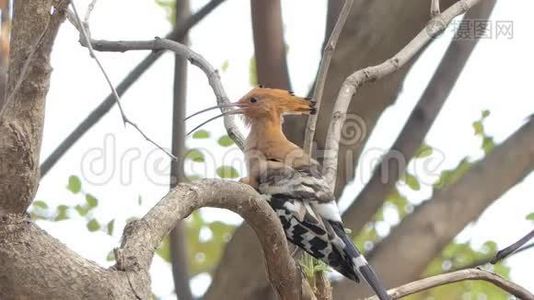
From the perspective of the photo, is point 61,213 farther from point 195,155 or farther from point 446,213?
point 446,213

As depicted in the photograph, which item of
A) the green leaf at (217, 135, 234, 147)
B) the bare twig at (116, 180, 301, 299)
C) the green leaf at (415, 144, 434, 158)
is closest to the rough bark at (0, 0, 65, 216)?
the bare twig at (116, 180, 301, 299)

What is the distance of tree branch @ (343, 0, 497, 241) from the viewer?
13.1 feet

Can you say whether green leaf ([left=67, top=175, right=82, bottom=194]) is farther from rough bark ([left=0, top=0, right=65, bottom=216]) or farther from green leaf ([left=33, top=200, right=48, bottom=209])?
rough bark ([left=0, top=0, right=65, bottom=216])

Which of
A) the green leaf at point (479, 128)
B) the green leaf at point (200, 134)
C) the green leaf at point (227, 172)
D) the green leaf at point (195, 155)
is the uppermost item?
the green leaf at point (479, 128)

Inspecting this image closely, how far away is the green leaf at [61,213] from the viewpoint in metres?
4.27

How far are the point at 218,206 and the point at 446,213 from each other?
5.91ft

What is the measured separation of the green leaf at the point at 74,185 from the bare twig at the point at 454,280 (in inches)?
76.0

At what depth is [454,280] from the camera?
8.98 feet

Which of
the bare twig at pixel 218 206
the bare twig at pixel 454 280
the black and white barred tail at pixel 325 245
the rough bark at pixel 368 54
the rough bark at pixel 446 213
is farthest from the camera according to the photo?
the rough bark at pixel 368 54

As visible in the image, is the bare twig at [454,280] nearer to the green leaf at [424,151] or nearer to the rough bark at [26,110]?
the rough bark at [26,110]

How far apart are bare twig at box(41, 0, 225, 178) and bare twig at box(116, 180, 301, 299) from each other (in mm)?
1517

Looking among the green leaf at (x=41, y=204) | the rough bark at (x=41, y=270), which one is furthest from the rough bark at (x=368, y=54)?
the rough bark at (x=41, y=270)

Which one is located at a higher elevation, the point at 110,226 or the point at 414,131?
the point at 414,131

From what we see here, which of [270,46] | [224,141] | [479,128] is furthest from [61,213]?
[479,128]
